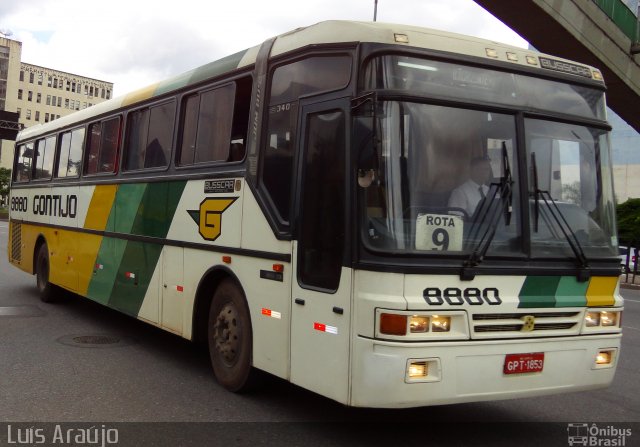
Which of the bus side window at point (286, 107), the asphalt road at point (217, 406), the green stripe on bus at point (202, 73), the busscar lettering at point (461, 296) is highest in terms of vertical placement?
the green stripe on bus at point (202, 73)

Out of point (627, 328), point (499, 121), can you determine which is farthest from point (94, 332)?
point (627, 328)

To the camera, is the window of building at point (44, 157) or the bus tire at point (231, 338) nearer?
the bus tire at point (231, 338)

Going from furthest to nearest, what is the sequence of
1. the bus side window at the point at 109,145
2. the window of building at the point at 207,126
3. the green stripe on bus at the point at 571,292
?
1. the bus side window at the point at 109,145
2. the window of building at the point at 207,126
3. the green stripe on bus at the point at 571,292

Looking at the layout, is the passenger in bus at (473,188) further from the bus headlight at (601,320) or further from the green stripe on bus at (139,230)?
the green stripe on bus at (139,230)

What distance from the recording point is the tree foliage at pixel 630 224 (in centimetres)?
2336

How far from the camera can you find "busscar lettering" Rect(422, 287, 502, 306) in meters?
4.46

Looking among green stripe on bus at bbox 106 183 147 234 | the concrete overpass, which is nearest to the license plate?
green stripe on bus at bbox 106 183 147 234

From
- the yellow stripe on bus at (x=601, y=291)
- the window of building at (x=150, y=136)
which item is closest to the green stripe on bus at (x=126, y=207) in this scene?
the window of building at (x=150, y=136)

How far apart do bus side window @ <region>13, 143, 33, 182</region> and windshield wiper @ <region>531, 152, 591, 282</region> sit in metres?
10.7

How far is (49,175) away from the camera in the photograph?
11703 millimetres

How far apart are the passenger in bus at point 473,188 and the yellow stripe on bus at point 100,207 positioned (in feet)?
18.2

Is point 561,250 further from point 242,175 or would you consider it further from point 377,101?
point 242,175

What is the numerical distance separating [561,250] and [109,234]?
6.14 meters

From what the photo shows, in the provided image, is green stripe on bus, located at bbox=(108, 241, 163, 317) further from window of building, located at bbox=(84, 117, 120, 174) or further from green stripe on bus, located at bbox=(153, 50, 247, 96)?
green stripe on bus, located at bbox=(153, 50, 247, 96)
